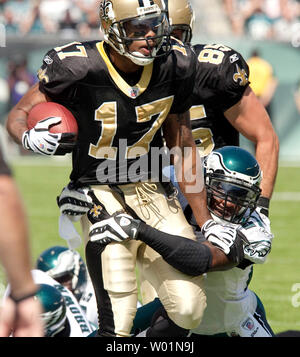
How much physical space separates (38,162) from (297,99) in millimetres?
4974

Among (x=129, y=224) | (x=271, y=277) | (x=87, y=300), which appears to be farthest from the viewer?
(x=271, y=277)

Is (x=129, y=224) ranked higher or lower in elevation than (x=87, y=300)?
higher

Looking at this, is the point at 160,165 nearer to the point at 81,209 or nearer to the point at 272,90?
the point at 81,209

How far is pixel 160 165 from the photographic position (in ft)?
13.4

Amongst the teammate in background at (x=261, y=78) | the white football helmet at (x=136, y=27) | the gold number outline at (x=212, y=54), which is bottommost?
the teammate in background at (x=261, y=78)

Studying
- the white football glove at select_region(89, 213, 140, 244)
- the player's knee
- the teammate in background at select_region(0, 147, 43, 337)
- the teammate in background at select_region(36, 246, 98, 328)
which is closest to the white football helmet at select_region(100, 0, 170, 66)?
the white football glove at select_region(89, 213, 140, 244)

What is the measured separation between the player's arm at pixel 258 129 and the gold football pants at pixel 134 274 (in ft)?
2.90

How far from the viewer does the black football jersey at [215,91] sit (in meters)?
4.51

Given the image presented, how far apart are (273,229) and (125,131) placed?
17.6 feet

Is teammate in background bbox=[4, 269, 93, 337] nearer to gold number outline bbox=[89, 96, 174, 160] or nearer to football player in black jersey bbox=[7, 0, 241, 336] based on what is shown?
football player in black jersey bbox=[7, 0, 241, 336]

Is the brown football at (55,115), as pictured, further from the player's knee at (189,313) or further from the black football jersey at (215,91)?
the black football jersey at (215,91)

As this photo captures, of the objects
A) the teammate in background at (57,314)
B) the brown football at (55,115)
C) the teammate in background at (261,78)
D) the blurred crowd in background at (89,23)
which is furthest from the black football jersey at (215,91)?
the blurred crowd in background at (89,23)
